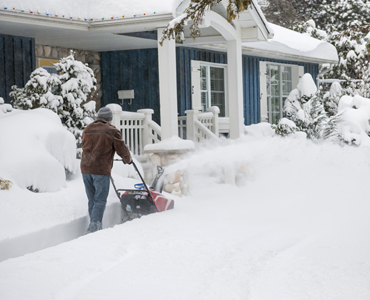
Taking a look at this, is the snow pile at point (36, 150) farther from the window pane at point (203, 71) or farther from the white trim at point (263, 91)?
the white trim at point (263, 91)

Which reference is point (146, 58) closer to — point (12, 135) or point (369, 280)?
point (12, 135)

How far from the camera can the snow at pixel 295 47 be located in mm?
Answer: 15342

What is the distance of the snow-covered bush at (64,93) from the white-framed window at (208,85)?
4.71 m

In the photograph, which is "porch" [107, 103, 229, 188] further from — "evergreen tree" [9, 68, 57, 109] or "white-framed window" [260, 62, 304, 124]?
"white-framed window" [260, 62, 304, 124]

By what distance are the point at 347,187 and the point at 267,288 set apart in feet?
25.6

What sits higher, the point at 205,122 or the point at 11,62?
the point at 11,62

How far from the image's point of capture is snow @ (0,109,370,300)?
14.5 feet

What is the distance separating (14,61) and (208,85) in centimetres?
601

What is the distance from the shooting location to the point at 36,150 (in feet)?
25.4

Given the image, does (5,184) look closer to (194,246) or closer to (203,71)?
(194,246)

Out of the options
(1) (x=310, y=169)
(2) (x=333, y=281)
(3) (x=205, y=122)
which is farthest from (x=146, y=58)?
(2) (x=333, y=281)

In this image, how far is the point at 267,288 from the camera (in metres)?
4.49

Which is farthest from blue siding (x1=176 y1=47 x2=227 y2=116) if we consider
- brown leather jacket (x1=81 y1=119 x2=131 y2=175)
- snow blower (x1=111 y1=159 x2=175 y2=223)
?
brown leather jacket (x1=81 y1=119 x2=131 y2=175)

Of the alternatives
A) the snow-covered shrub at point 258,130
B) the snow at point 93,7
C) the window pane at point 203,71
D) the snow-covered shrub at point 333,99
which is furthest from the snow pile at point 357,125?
the snow at point 93,7
